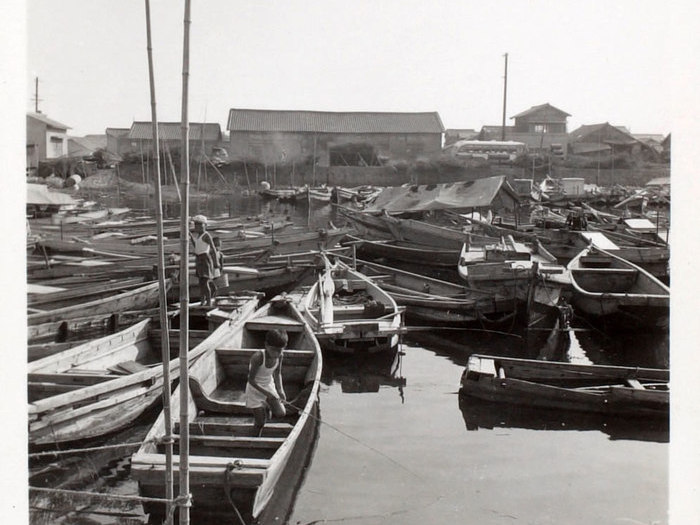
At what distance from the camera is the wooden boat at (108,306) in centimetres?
1055

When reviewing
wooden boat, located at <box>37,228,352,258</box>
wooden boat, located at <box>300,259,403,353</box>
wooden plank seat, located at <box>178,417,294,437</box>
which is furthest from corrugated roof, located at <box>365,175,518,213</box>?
wooden plank seat, located at <box>178,417,294,437</box>

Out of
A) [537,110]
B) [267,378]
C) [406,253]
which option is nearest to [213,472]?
[267,378]

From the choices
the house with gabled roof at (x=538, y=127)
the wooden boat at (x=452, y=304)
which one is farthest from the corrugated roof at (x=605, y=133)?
the wooden boat at (x=452, y=304)

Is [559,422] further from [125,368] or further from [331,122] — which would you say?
[331,122]

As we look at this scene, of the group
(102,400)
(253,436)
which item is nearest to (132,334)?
(102,400)

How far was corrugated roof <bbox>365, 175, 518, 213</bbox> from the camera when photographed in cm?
2108

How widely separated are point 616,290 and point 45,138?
31.9 metres

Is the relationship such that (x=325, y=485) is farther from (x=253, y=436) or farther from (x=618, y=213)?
(x=618, y=213)

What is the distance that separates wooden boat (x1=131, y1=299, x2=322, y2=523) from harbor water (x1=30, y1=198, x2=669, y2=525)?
52cm

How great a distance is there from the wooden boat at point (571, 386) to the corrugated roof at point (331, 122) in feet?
138

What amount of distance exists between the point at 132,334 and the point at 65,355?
1.57 m

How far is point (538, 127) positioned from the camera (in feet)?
188

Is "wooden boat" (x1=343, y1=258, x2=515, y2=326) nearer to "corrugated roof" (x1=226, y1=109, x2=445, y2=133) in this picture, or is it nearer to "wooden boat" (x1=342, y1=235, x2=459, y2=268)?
"wooden boat" (x1=342, y1=235, x2=459, y2=268)

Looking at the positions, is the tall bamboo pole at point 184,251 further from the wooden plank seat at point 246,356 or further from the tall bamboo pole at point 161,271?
the wooden plank seat at point 246,356
